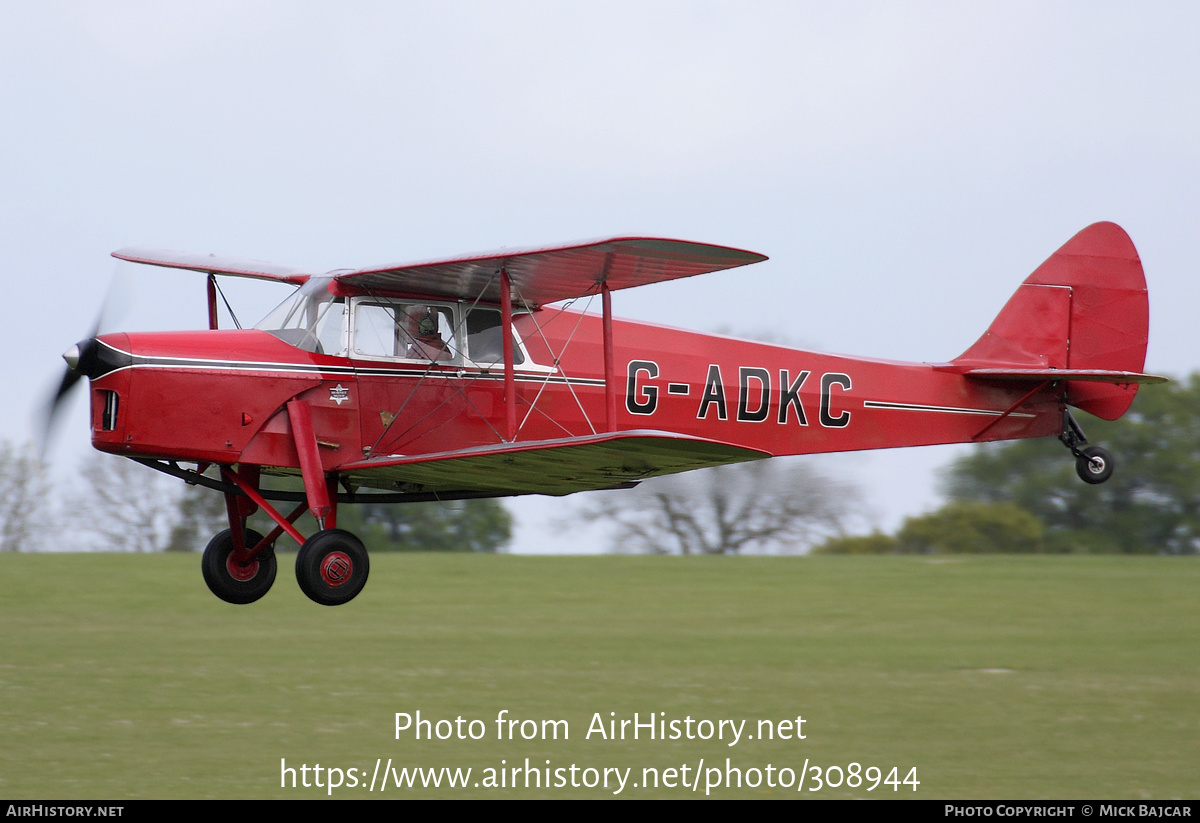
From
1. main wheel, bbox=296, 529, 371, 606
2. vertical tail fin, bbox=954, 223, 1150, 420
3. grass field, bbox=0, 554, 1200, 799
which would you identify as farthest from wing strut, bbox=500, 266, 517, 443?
grass field, bbox=0, 554, 1200, 799

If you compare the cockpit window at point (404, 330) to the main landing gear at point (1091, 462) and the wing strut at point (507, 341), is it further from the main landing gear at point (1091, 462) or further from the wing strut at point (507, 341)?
the main landing gear at point (1091, 462)

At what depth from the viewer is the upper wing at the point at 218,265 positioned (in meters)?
11.8

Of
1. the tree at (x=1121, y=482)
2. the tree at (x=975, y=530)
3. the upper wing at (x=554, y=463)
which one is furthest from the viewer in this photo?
the tree at (x=975, y=530)

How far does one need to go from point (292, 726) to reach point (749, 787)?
43.5 feet

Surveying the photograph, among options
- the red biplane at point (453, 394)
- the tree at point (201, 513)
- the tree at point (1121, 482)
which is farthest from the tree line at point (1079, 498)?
the red biplane at point (453, 394)

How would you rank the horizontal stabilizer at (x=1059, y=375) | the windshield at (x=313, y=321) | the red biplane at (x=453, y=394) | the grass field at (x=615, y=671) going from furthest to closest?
the grass field at (x=615, y=671) → the horizontal stabilizer at (x=1059, y=375) → the windshield at (x=313, y=321) → the red biplane at (x=453, y=394)

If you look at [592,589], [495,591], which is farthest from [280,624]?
[592,589]

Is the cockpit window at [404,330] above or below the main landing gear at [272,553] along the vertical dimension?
above

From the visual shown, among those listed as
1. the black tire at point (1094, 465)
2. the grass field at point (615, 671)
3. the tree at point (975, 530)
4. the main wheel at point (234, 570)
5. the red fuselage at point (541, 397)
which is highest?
the red fuselage at point (541, 397)

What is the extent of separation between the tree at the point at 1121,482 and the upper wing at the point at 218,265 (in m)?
45.4

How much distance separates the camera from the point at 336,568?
29.8 feet

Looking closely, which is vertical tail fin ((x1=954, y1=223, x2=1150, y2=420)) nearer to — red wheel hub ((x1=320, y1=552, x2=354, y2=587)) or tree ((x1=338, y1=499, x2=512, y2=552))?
red wheel hub ((x1=320, y1=552, x2=354, y2=587))

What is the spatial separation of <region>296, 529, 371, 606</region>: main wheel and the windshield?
4.91 ft

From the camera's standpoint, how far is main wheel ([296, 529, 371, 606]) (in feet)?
29.3
